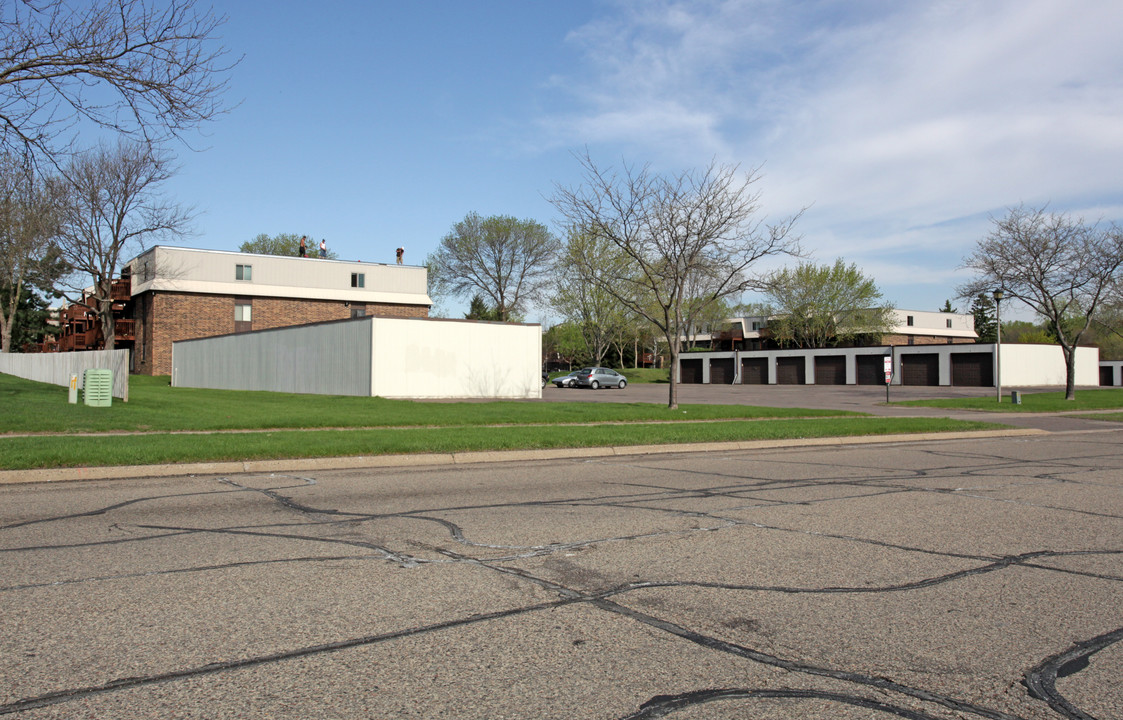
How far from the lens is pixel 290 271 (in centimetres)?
5509

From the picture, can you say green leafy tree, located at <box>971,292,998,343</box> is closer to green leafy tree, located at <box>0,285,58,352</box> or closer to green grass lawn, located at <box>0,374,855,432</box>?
green grass lawn, located at <box>0,374,855,432</box>

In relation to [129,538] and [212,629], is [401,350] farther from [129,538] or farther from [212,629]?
[212,629]

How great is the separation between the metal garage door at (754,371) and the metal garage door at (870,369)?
334 inches

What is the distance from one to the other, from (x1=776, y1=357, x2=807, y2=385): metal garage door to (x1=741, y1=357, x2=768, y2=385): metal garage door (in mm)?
1285

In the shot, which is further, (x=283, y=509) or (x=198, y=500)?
(x=198, y=500)

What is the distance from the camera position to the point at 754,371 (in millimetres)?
69312

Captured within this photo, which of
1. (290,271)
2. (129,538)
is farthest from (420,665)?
(290,271)

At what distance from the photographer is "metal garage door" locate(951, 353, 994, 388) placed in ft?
180

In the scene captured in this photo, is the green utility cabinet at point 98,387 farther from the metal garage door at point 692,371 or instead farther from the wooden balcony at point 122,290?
the metal garage door at point 692,371

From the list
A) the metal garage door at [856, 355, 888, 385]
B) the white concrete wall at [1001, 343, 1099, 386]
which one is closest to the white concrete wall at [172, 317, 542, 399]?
the metal garage door at [856, 355, 888, 385]

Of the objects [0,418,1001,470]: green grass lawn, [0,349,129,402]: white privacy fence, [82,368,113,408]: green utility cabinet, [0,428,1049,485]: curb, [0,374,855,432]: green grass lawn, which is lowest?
[0,428,1049,485]: curb

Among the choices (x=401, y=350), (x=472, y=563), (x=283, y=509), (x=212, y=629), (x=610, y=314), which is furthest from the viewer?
(x=610, y=314)

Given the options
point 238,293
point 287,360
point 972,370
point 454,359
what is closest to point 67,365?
point 287,360

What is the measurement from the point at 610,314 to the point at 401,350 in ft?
132
